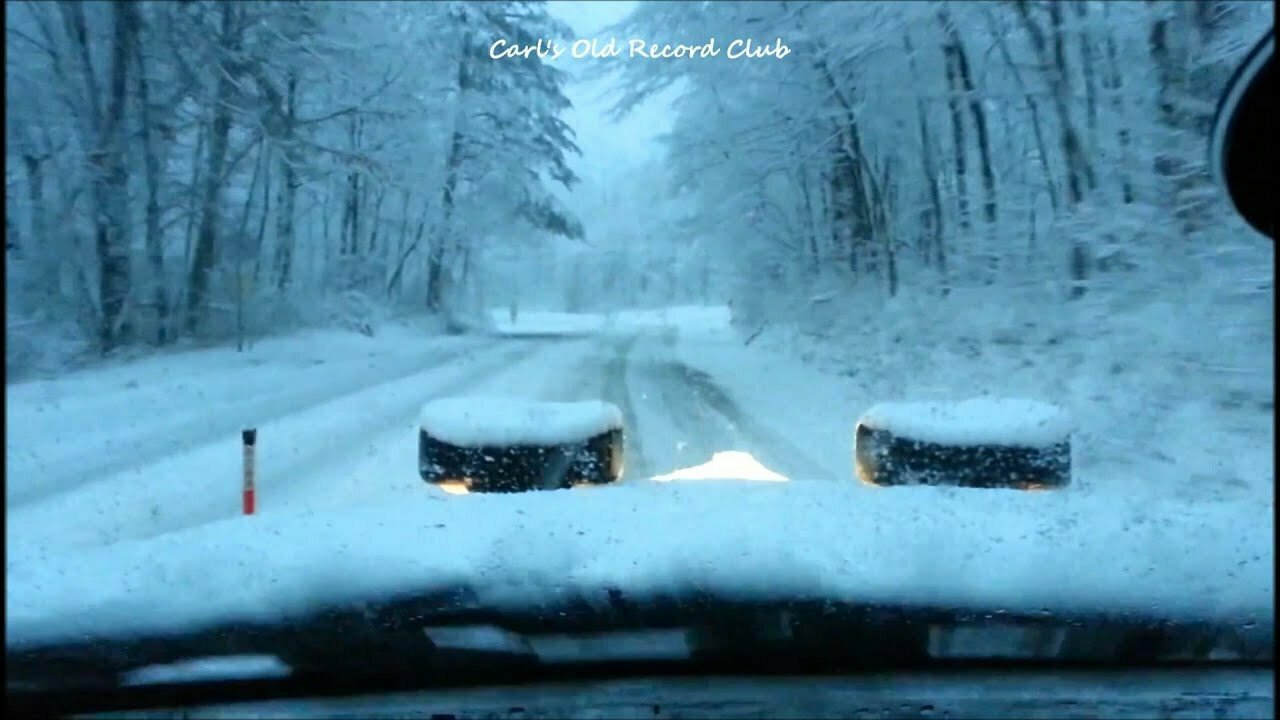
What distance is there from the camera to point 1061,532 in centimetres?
436

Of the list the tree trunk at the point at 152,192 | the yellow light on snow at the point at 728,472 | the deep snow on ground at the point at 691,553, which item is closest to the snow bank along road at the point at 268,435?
the tree trunk at the point at 152,192

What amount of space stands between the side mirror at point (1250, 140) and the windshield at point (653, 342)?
1336 mm

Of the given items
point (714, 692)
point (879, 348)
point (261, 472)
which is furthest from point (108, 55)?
point (714, 692)

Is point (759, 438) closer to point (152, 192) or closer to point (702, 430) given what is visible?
point (702, 430)

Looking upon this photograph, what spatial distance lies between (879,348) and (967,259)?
239cm

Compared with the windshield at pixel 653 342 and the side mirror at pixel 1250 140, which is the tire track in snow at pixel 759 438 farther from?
the side mirror at pixel 1250 140

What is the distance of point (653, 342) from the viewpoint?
3581 centimetres

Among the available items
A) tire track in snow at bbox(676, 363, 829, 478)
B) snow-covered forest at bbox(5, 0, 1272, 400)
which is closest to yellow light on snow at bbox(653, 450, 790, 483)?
tire track in snow at bbox(676, 363, 829, 478)

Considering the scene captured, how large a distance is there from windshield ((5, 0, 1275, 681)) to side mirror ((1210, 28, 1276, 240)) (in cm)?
134

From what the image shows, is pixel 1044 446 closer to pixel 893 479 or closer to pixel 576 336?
pixel 893 479

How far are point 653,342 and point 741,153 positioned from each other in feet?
45.0

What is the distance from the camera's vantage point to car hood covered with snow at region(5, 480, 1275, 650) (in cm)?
376

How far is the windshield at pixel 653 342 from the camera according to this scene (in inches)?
161

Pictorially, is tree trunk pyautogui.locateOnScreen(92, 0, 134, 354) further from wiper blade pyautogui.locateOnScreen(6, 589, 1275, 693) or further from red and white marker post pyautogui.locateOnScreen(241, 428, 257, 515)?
wiper blade pyautogui.locateOnScreen(6, 589, 1275, 693)
